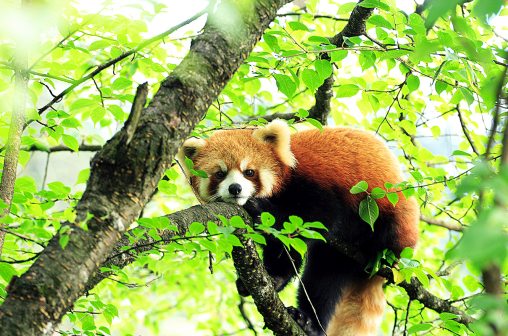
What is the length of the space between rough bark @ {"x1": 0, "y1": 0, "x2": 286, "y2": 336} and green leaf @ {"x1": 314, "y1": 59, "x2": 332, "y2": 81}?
709mm

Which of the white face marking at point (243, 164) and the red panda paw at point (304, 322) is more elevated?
the white face marking at point (243, 164)

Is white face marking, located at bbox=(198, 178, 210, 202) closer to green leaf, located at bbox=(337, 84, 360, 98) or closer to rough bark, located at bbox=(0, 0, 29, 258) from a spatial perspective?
green leaf, located at bbox=(337, 84, 360, 98)

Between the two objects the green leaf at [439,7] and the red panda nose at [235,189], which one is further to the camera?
the red panda nose at [235,189]

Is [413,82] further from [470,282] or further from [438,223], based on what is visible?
[438,223]

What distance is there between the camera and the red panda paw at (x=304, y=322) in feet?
9.89

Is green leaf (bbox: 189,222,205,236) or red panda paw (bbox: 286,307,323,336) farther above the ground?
green leaf (bbox: 189,222,205,236)

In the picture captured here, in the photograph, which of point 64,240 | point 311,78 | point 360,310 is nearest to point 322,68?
point 311,78

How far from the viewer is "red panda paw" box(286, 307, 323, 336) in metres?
3.02

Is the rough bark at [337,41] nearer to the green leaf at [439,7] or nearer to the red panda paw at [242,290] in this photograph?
the green leaf at [439,7]

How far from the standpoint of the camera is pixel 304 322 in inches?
119

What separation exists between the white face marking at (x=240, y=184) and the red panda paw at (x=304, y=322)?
1071 mm

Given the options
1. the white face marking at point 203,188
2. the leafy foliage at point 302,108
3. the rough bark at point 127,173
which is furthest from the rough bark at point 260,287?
the white face marking at point 203,188

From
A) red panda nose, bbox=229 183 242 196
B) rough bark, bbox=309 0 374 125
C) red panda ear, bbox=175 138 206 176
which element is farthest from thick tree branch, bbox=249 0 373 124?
red panda nose, bbox=229 183 242 196

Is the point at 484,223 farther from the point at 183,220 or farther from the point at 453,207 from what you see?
the point at 453,207
